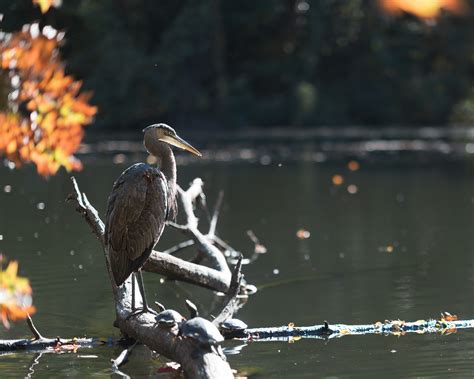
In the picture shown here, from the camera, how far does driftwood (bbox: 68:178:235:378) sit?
8328 mm

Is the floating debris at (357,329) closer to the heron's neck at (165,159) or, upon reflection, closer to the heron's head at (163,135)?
the heron's neck at (165,159)

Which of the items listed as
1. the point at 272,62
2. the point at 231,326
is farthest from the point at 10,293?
the point at 272,62

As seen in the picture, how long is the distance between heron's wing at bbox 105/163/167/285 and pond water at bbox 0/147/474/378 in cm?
78

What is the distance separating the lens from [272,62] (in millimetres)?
58562

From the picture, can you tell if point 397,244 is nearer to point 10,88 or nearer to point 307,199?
point 307,199

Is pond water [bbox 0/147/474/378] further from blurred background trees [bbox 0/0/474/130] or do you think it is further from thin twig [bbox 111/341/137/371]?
blurred background trees [bbox 0/0/474/130]

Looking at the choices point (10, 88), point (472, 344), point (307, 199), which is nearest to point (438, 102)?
point (307, 199)

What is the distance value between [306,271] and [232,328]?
4.71 meters

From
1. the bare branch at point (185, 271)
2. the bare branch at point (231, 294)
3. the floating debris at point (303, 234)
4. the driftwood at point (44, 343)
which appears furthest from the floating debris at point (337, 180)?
the bare branch at point (231, 294)

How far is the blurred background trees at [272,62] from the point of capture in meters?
53.5

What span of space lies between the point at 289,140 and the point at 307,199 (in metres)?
23.8

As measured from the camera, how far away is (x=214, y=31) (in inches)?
2192

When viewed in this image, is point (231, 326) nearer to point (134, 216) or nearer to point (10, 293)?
point (134, 216)

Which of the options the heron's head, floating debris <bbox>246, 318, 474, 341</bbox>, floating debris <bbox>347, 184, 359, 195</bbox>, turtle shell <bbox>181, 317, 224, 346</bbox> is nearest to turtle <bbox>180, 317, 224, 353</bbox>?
turtle shell <bbox>181, 317, 224, 346</bbox>
